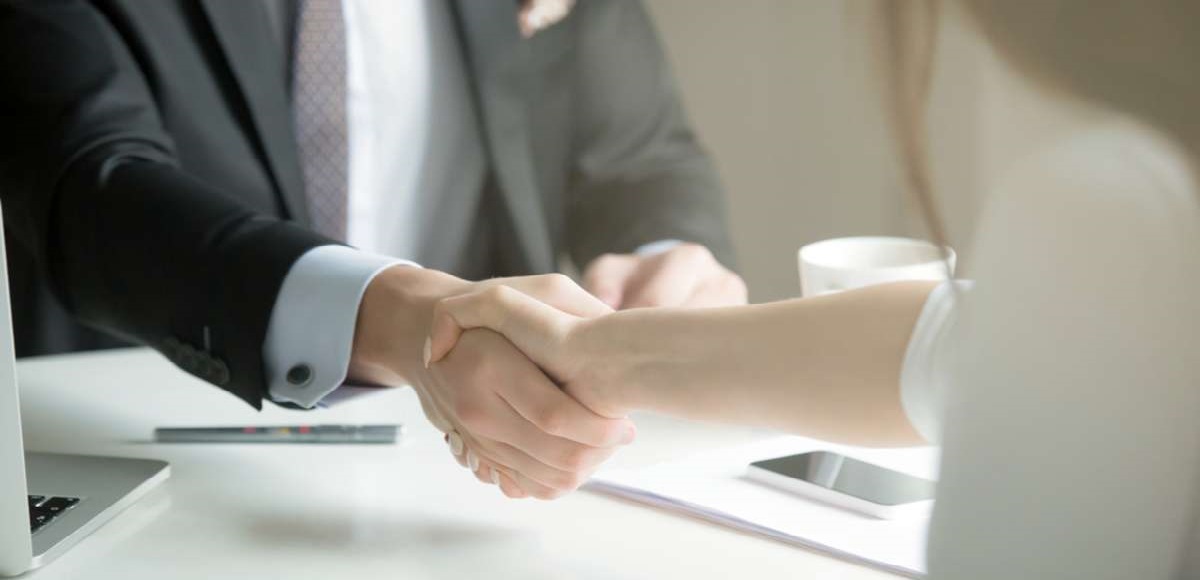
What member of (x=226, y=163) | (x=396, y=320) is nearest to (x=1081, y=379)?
(x=396, y=320)

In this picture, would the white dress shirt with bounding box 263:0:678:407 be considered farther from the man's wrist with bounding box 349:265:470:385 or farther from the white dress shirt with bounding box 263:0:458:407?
the man's wrist with bounding box 349:265:470:385

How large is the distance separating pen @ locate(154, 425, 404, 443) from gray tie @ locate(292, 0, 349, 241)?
53 centimetres

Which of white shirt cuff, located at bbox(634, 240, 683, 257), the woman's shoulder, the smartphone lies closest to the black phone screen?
the smartphone

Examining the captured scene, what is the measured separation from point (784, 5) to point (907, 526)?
1775 millimetres

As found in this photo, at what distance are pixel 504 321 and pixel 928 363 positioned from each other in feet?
1.11

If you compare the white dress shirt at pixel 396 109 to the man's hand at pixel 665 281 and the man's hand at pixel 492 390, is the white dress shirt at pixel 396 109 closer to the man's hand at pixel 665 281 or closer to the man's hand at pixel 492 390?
the man's hand at pixel 665 281

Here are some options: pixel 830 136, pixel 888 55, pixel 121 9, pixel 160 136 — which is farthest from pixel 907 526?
pixel 830 136

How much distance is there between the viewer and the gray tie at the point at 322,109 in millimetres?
1452

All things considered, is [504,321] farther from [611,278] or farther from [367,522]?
[611,278]

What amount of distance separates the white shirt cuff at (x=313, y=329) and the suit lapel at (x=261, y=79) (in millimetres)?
473

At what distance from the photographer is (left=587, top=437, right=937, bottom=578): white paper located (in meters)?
0.71

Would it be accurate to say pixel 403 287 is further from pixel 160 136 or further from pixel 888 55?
pixel 888 55

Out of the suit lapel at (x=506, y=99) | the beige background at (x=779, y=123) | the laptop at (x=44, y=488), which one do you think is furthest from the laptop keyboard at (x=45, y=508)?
the beige background at (x=779, y=123)

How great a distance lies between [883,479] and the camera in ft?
2.63
